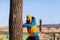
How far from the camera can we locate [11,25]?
26.4 ft

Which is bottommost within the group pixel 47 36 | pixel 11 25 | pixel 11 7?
pixel 47 36

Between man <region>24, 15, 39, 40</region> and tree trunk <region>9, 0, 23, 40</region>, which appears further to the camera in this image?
man <region>24, 15, 39, 40</region>

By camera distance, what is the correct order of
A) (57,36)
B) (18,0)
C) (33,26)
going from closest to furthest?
(18,0) → (33,26) → (57,36)

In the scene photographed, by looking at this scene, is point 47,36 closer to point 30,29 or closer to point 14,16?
point 30,29

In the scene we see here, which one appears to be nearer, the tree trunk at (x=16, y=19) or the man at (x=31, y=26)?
the tree trunk at (x=16, y=19)

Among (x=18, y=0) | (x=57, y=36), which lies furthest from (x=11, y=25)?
(x=57, y=36)

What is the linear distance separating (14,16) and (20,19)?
21 centimetres

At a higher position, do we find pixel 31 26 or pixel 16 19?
pixel 16 19

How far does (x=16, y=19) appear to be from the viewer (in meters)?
7.98

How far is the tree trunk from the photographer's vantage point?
7938 mm

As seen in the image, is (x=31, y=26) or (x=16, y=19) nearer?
(x=16, y=19)

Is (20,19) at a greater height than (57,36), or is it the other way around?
(20,19)

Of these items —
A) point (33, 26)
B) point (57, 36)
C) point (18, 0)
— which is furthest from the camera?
point (57, 36)

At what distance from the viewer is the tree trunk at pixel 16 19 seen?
794 centimetres
